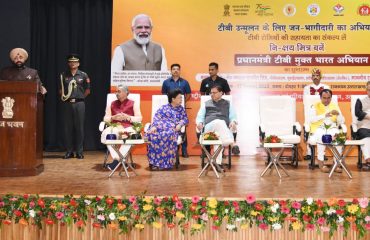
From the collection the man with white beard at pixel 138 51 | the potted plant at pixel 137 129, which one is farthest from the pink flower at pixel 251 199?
the man with white beard at pixel 138 51

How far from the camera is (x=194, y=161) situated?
7.25 m

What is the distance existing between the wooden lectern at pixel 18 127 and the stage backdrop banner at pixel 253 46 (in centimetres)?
271

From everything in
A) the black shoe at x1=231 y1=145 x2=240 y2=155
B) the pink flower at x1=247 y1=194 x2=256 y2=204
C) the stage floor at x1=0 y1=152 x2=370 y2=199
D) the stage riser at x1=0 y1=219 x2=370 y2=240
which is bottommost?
the stage riser at x1=0 y1=219 x2=370 y2=240

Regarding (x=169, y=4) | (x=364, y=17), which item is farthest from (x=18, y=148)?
(x=364, y=17)

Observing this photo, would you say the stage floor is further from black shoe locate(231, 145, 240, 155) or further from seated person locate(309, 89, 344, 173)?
black shoe locate(231, 145, 240, 155)

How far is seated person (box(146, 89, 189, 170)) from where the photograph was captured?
240 inches

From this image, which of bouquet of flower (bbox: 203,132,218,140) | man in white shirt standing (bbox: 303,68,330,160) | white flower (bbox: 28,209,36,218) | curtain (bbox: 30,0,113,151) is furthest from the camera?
curtain (bbox: 30,0,113,151)

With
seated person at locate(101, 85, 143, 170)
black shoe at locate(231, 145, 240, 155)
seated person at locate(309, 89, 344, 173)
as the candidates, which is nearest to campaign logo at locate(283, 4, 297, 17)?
seated person at locate(309, 89, 344, 173)

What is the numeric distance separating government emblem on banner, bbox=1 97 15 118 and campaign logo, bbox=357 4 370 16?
5.84 metres

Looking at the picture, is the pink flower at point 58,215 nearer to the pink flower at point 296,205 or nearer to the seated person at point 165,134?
the pink flower at point 296,205

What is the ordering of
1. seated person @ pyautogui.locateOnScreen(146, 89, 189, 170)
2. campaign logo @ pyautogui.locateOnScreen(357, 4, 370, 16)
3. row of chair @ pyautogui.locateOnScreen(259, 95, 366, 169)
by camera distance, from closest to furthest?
seated person @ pyautogui.locateOnScreen(146, 89, 189, 170) < row of chair @ pyautogui.locateOnScreen(259, 95, 366, 169) < campaign logo @ pyautogui.locateOnScreen(357, 4, 370, 16)

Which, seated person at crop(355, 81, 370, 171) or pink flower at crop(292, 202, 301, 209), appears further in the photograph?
seated person at crop(355, 81, 370, 171)

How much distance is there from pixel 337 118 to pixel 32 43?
18.7 feet

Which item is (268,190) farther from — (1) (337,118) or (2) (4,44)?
(2) (4,44)
